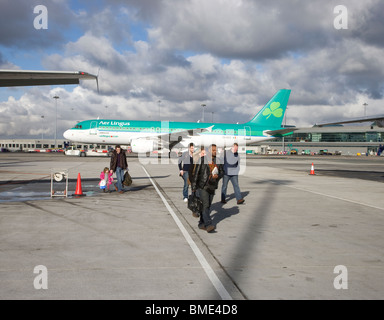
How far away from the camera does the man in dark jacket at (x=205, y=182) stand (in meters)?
7.72

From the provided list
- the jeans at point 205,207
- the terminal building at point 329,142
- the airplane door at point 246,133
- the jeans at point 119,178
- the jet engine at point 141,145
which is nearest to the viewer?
the jeans at point 205,207

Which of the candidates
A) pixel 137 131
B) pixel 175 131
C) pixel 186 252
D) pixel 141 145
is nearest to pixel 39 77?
pixel 186 252

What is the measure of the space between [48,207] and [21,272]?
5810 mm

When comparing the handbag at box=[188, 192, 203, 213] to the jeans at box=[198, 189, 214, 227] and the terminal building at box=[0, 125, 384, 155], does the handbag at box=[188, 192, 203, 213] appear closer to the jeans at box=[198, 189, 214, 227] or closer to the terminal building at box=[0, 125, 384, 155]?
the jeans at box=[198, 189, 214, 227]

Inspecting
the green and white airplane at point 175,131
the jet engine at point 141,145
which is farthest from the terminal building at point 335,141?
the jet engine at point 141,145

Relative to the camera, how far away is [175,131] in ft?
137

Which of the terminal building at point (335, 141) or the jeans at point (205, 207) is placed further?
the terminal building at point (335, 141)

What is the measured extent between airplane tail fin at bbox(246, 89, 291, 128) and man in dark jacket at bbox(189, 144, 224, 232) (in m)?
40.2

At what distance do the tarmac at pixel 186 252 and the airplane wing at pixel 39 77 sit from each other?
3.40m

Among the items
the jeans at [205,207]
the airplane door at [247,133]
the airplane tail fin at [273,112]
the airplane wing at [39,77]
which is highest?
the airplane tail fin at [273,112]

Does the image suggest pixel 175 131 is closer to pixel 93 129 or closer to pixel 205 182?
pixel 93 129

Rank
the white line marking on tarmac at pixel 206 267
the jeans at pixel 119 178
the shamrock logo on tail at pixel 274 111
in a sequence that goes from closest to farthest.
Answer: the white line marking on tarmac at pixel 206 267 → the jeans at pixel 119 178 → the shamrock logo on tail at pixel 274 111

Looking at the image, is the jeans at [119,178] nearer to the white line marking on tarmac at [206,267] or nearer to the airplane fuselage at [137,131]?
the white line marking on tarmac at [206,267]
